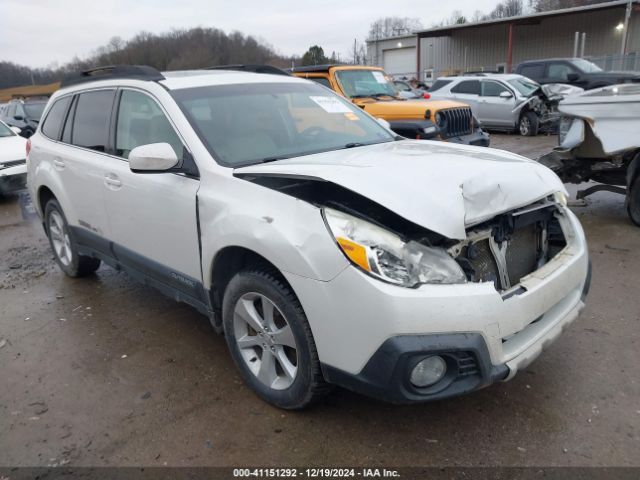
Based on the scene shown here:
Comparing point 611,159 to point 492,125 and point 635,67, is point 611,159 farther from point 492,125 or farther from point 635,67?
point 635,67

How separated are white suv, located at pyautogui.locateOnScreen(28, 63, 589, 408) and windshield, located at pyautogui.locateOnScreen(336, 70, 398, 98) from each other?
549cm

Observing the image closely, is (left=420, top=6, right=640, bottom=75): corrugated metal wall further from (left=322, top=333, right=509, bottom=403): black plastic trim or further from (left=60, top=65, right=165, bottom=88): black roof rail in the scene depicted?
(left=322, top=333, right=509, bottom=403): black plastic trim

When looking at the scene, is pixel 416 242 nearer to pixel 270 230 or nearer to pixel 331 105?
pixel 270 230

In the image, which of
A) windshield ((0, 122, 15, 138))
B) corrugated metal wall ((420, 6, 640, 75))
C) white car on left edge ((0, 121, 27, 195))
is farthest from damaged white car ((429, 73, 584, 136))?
corrugated metal wall ((420, 6, 640, 75))

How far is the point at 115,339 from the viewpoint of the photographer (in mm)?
3871

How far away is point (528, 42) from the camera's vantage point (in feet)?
112

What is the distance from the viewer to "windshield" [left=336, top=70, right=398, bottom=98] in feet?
30.7

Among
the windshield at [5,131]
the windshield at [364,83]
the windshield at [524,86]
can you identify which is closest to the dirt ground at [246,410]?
the windshield at [364,83]

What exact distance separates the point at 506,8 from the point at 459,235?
279 feet

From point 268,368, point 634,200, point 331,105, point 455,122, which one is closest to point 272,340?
point 268,368

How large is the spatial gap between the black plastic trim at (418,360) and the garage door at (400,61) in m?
41.6

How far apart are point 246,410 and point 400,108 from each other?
672 centimetres

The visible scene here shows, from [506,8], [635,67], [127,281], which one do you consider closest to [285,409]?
[127,281]

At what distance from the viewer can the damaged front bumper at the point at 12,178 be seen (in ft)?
30.1
